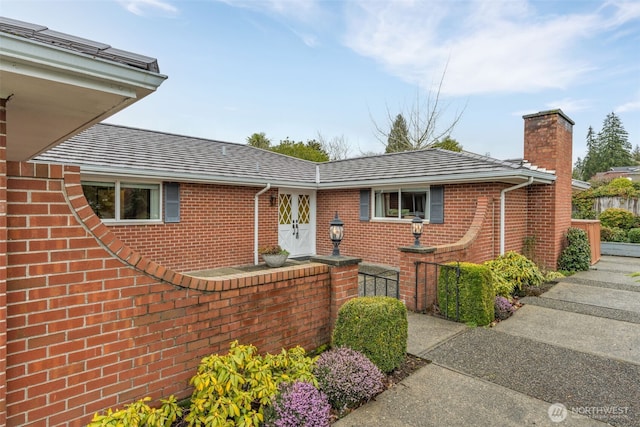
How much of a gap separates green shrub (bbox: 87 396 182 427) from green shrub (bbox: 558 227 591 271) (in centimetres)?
1072

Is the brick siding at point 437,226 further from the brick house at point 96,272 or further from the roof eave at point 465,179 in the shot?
the roof eave at point 465,179

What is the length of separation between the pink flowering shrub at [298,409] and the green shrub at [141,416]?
79 centimetres

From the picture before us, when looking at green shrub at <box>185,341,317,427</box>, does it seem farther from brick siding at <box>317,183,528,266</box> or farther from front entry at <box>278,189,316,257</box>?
front entry at <box>278,189,316,257</box>

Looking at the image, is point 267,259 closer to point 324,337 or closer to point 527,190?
point 324,337

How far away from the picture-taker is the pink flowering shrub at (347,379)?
10.4 ft

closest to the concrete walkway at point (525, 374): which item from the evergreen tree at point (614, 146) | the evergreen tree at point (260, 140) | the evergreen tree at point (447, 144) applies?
the evergreen tree at point (447, 144)

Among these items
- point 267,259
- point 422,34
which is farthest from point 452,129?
point 267,259

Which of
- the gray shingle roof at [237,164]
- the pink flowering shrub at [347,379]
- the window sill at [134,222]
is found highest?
the gray shingle roof at [237,164]

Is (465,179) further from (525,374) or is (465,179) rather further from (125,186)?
(125,186)

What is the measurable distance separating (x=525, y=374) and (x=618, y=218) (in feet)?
58.3

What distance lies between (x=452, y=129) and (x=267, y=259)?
18.1 metres

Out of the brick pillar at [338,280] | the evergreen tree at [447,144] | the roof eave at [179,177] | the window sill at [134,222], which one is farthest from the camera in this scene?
the evergreen tree at [447,144]

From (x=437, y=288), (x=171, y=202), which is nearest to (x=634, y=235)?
(x=437, y=288)

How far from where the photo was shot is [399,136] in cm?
2555
